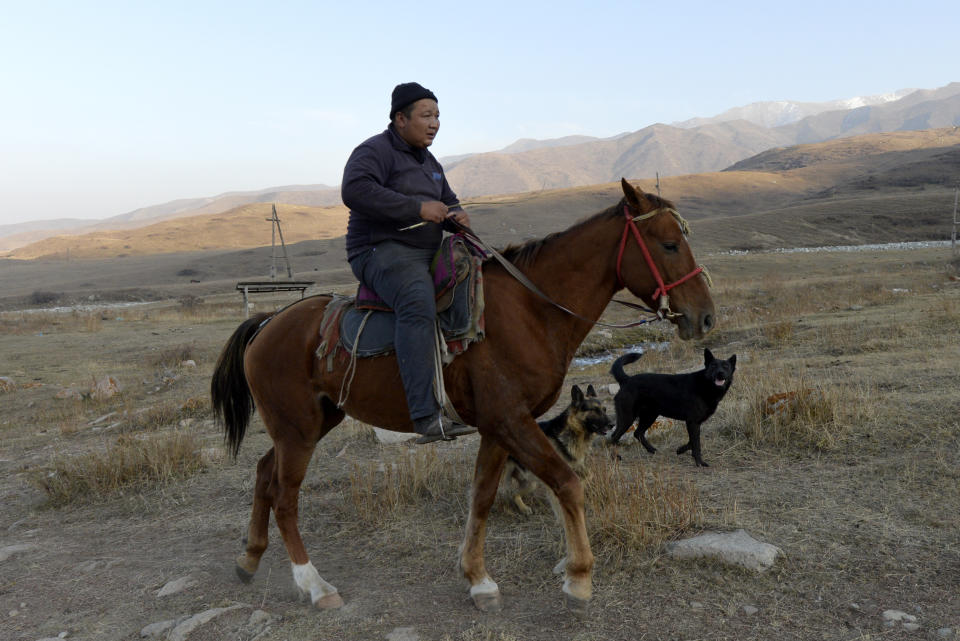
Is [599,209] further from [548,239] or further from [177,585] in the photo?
[177,585]

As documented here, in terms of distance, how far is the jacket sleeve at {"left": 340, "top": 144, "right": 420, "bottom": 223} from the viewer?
3.90m

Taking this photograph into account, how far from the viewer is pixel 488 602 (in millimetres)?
3896

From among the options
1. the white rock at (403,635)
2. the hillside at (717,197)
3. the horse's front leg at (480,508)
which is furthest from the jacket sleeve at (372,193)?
the hillside at (717,197)

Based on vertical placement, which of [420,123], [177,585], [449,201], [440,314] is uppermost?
[420,123]

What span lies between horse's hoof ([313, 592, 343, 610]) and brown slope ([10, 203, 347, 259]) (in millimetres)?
112841

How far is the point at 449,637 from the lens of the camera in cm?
359

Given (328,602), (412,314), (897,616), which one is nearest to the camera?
(897,616)

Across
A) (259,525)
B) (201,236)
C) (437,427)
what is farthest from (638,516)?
(201,236)

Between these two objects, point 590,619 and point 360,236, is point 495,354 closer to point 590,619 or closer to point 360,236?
point 360,236

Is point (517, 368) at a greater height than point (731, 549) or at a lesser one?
greater

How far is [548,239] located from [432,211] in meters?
0.78

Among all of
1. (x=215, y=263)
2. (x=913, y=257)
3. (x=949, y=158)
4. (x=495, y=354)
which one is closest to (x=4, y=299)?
(x=215, y=263)

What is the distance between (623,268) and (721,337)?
37.1 ft

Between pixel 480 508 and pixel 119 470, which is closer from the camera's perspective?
pixel 480 508
